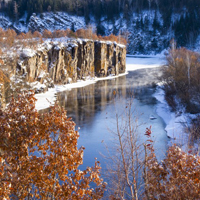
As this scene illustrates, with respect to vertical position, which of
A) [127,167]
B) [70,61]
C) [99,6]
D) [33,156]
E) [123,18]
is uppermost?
[99,6]

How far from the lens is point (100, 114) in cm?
2075

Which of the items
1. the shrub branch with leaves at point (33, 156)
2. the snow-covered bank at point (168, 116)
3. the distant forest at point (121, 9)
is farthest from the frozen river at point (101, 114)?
the distant forest at point (121, 9)

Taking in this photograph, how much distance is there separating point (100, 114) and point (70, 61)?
18.6 metres

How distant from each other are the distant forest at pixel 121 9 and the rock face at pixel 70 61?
33444 mm

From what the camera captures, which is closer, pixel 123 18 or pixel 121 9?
pixel 123 18

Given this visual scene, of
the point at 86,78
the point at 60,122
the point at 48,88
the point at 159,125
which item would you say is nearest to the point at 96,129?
the point at 159,125

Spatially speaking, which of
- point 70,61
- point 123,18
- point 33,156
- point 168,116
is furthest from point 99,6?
point 33,156

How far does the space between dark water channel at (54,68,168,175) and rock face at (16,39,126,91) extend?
3.76 meters

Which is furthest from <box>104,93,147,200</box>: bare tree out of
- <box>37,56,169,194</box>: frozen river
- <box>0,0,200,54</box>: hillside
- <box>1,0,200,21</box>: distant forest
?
<box>1,0,200,21</box>: distant forest

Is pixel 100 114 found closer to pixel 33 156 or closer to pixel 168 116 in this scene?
pixel 168 116

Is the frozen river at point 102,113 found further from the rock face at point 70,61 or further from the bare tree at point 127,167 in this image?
the rock face at point 70,61

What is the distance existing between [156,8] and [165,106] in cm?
7353

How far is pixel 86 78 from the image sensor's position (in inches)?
1602

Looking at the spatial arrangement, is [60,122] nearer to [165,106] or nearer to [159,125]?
[159,125]
